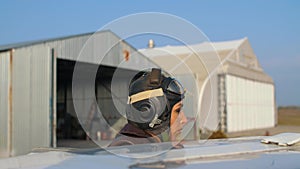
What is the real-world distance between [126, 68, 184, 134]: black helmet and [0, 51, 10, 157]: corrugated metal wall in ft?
37.8

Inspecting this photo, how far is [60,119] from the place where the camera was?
25.1 meters

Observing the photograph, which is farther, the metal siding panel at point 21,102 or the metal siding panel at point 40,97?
the metal siding panel at point 21,102

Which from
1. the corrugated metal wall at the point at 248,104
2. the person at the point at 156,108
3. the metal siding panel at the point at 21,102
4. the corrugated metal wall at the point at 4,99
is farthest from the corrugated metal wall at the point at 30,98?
the corrugated metal wall at the point at 248,104

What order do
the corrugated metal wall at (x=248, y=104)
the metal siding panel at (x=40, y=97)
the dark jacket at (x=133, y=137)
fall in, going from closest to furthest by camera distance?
the dark jacket at (x=133, y=137)
the metal siding panel at (x=40, y=97)
the corrugated metal wall at (x=248, y=104)

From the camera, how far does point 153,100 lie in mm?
2064

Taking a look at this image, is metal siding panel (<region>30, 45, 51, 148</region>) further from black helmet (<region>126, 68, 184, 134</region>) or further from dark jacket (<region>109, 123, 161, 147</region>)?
black helmet (<region>126, 68, 184, 134</region>)

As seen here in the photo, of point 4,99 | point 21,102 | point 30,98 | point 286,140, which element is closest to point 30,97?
point 30,98

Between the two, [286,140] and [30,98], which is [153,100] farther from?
[30,98]

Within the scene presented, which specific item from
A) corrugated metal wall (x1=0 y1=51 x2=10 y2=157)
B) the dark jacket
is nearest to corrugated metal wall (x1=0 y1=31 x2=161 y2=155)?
corrugated metal wall (x1=0 y1=51 x2=10 y2=157)

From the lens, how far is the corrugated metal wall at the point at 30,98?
12.7 meters

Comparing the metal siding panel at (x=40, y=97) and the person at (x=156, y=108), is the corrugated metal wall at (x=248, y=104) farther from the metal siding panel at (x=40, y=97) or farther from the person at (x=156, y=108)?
the person at (x=156, y=108)

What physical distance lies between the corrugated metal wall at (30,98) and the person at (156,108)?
35.7 ft

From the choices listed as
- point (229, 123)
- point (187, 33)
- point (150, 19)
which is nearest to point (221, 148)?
point (187, 33)

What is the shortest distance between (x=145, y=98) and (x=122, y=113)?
12.6 inches
